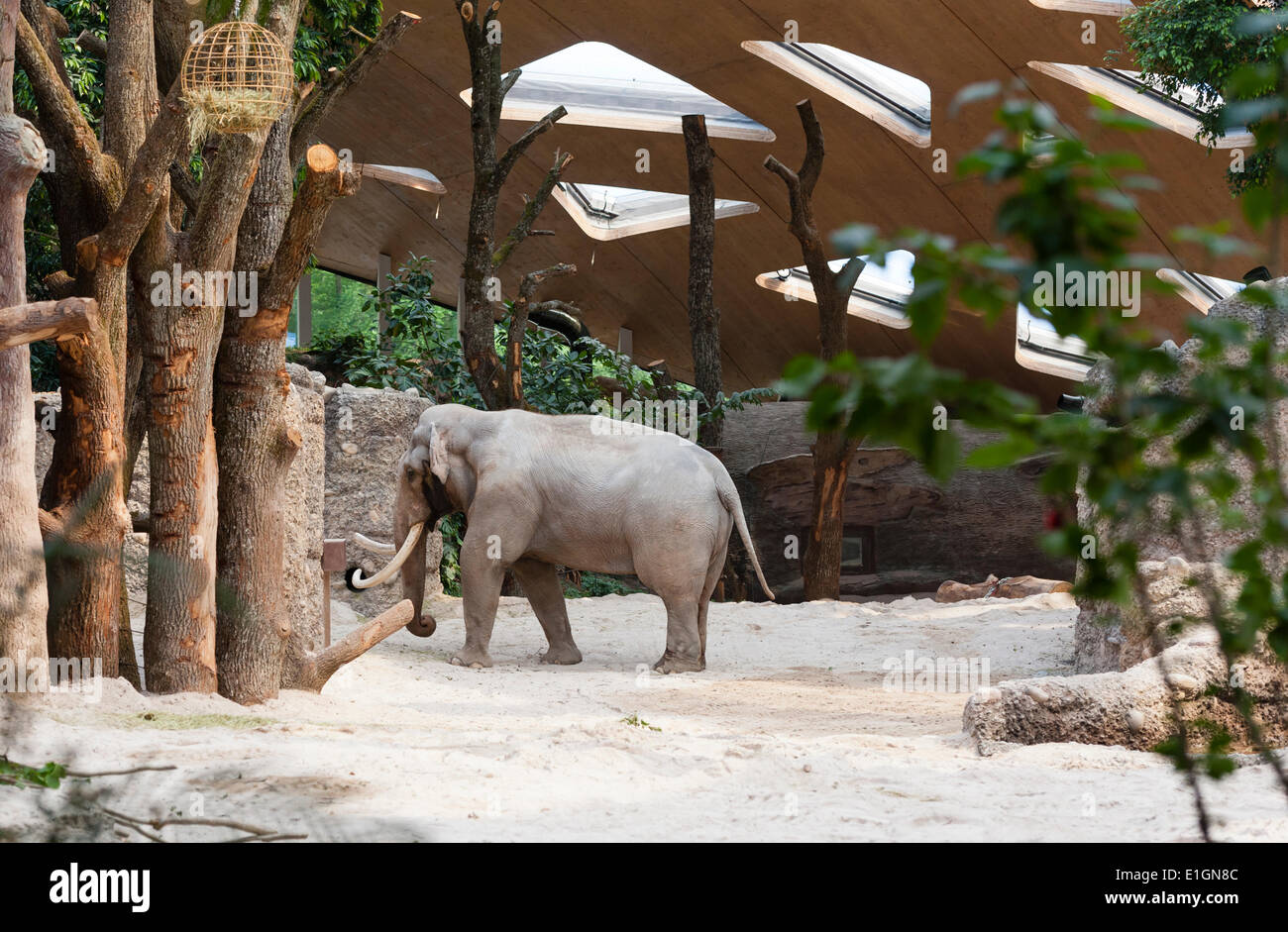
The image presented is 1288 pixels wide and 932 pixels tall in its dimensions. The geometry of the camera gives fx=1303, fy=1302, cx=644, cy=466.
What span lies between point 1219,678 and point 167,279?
446 cm

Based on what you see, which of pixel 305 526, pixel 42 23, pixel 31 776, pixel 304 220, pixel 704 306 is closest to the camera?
pixel 31 776

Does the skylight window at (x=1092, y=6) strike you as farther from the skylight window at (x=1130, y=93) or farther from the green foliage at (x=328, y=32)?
the green foliage at (x=328, y=32)

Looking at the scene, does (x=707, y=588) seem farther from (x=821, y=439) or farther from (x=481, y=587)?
(x=821, y=439)

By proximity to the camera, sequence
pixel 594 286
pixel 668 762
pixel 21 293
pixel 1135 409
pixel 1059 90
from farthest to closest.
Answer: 1. pixel 594 286
2. pixel 1059 90
3. pixel 21 293
4. pixel 668 762
5. pixel 1135 409

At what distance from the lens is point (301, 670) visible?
238 inches

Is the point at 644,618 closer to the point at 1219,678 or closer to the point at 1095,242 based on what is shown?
the point at 1219,678

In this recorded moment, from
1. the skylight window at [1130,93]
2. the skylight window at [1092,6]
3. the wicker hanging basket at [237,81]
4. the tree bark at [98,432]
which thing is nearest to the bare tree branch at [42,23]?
the tree bark at [98,432]

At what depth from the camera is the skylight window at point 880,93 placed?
1816cm

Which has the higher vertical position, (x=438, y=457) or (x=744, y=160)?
(x=744, y=160)

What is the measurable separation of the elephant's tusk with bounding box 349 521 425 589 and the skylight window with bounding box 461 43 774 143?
491 inches

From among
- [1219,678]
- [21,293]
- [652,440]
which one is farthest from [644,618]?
[21,293]

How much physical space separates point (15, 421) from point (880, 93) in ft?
51.6

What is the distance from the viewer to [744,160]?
2028 cm

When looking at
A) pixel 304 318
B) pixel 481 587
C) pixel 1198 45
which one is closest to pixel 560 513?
pixel 481 587
